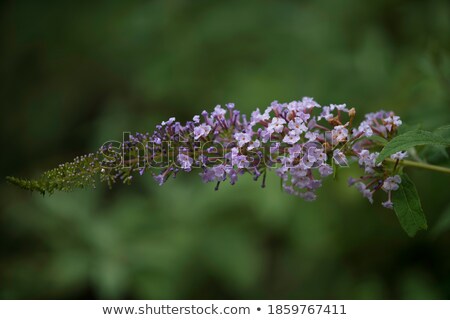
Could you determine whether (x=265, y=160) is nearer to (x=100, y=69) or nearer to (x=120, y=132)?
(x=120, y=132)

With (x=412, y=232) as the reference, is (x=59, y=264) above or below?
above

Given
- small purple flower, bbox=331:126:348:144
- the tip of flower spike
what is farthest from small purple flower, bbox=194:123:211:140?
the tip of flower spike

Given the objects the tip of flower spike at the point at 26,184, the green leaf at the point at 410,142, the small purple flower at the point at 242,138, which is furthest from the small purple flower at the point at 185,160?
the green leaf at the point at 410,142

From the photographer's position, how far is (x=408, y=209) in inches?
77.4

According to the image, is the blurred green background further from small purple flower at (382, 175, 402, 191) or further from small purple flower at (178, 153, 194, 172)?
small purple flower at (178, 153, 194, 172)

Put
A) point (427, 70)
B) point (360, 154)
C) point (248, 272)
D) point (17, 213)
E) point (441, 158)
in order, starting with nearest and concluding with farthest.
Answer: point (360, 154) → point (441, 158) → point (427, 70) → point (248, 272) → point (17, 213)

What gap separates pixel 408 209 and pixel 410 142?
0.90ft

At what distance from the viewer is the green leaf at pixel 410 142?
5.94 ft

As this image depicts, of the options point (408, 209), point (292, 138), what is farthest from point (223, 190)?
point (408, 209)

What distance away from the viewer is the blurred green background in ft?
13.7

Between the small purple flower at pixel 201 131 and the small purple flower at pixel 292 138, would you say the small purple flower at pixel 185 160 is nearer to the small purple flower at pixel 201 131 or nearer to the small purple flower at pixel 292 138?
the small purple flower at pixel 201 131

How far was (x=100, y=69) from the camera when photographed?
19.4ft

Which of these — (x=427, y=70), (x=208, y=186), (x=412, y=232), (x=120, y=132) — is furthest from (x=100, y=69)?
(x=412, y=232)

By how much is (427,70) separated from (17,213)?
11.6 feet
